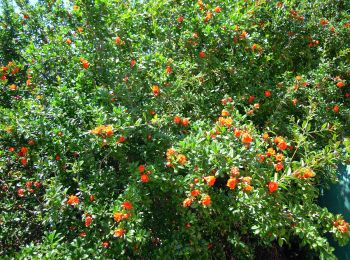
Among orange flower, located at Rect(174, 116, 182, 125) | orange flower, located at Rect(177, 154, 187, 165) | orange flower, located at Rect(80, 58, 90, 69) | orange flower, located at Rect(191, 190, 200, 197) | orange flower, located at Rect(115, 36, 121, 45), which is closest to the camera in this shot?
orange flower, located at Rect(191, 190, 200, 197)

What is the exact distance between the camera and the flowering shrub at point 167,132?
7.72ft

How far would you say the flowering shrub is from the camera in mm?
2352

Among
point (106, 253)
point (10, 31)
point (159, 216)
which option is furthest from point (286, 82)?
point (10, 31)

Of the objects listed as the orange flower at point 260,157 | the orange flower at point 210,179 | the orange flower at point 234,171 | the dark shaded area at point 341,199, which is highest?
the orange flower at point 260,157

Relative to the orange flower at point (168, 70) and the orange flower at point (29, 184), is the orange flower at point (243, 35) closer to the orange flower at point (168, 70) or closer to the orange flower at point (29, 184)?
the orange flower at point (168, 70)

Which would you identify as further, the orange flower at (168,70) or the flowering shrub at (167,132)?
the orange flower at (168,70)

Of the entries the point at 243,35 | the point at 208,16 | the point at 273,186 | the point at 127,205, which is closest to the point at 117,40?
the point at 208,16

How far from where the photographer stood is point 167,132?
2.95 m

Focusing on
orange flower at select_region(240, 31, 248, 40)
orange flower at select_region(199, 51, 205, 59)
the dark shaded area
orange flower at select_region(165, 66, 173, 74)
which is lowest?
the dark shaded area

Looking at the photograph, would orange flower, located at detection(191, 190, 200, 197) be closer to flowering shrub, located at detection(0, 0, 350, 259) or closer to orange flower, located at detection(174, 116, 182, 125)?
flowering shrub, located at detection(0, 0, 350, 259)

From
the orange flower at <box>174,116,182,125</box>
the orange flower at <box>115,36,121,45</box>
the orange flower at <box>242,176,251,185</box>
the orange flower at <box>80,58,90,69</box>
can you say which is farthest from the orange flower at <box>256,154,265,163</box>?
the orange flower at <box>115,36,121,45</box>

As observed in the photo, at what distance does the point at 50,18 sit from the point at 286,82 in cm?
330

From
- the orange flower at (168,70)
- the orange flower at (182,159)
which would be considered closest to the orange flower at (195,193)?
the orange flower at (182,159)

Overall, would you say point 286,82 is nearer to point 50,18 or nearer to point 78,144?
point 78,144
